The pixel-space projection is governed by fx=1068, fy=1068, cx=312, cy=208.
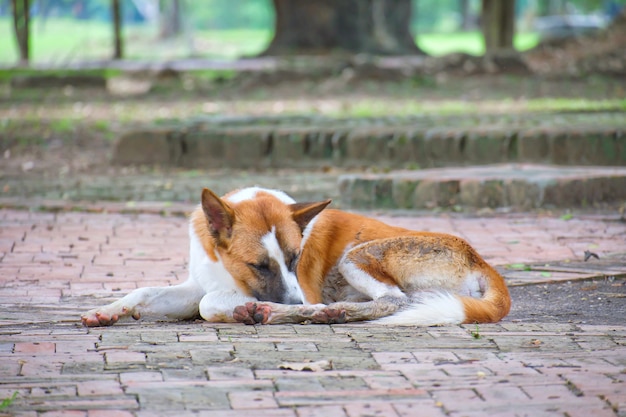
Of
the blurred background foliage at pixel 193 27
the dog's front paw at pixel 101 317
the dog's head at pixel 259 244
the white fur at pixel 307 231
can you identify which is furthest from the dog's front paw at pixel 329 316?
the blurred background foliage at pixel 193 27

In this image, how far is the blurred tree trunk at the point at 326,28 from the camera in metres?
28.1

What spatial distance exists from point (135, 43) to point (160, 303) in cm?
4797

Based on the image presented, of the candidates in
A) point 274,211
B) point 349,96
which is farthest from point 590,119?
point 274,211

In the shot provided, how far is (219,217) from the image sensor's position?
206 inches

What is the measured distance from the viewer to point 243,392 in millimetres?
3816

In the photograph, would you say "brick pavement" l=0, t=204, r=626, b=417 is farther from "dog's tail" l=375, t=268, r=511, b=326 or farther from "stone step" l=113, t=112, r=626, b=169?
"stone step" l=113, t=112, r=626, b=169

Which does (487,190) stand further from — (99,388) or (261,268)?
(99,388)

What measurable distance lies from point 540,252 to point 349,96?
477 inches

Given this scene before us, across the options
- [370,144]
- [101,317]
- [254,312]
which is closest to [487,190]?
[370,144]

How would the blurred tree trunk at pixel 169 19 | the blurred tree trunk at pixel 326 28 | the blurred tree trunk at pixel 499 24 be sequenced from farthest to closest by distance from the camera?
the blurred tree trunk at pixel 169 19 < the blurred tree trunk at pixel 326 28 < the blurred tree trunk at pixel 499 24

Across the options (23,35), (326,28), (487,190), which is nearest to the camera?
(487,190)

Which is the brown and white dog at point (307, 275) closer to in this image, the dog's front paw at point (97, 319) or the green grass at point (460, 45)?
the dog's front paw at point (97, 319)

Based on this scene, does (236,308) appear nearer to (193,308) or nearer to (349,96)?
(193,308)

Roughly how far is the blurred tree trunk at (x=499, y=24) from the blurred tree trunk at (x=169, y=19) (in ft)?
104
